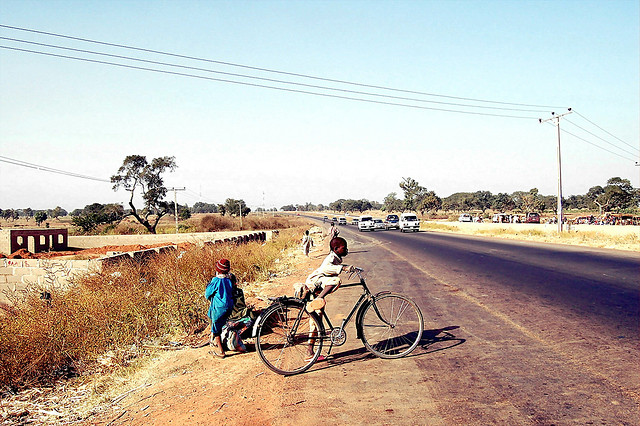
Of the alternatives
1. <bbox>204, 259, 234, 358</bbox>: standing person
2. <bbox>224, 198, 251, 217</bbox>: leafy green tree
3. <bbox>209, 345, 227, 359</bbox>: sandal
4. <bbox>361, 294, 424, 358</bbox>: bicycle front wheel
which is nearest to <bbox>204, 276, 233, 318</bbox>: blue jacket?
<bbox>204, 259, 234, 358</bbox>: standing person

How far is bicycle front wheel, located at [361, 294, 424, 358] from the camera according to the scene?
240 inches

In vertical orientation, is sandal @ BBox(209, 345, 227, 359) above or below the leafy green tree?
below

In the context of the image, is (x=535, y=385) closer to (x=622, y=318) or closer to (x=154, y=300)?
(x=622, y=318)

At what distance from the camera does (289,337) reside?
595 cm

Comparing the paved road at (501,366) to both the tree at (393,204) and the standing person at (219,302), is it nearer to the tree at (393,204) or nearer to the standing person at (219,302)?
the standing person at (219,302)

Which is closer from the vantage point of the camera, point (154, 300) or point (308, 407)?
point (308, 407)

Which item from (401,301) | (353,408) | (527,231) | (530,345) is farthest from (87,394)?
(527,231)

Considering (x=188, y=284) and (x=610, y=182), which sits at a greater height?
(x=610, y=182)

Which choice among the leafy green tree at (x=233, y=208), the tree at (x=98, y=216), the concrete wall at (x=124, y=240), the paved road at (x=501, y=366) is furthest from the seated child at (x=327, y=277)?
the leafy green tree at (x=233, y=208)

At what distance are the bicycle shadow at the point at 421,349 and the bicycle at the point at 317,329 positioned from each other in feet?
0.36

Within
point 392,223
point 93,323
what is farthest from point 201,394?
point 392,223

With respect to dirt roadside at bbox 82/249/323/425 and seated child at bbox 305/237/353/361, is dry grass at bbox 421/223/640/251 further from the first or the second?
dirt roadside at bbox 82/249/323/425

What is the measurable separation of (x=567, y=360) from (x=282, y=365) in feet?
11.5

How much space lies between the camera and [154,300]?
28.4ft
